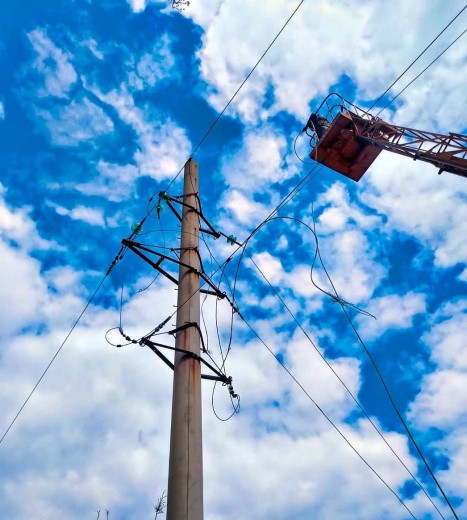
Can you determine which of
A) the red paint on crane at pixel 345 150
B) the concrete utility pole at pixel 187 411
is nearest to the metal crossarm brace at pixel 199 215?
the concrete utility pole at pixel 187 411

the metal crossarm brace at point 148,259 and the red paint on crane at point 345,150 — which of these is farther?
the red paint on crane at point 345,150

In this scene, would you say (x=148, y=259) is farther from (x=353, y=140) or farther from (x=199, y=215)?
(x=353, y=140)

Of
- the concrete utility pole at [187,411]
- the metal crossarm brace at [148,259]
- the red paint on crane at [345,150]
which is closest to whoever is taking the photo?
the concrete utility pole at [187,411]

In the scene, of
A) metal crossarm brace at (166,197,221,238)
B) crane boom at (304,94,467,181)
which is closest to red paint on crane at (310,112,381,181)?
crane boom at (304,94,467,181)

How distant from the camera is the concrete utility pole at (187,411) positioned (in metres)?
4.85

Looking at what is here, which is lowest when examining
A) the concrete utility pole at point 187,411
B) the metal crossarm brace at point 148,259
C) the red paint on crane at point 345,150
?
the concrete utility pole at point 187,411

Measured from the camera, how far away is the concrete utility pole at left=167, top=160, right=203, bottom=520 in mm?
4848

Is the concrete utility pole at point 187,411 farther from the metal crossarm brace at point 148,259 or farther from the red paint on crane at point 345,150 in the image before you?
the red paint on crane at point 345,150

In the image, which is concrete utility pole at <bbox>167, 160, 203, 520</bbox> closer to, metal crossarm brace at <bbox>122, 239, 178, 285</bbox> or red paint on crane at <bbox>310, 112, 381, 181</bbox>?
metal crossarm brace at <bbox>122, 239, 178, 285</bbox>

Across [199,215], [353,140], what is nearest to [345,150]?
[353,140]

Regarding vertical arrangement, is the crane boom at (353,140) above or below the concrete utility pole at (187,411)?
above

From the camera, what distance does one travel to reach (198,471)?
16.9 ft

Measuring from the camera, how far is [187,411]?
18.0 ft

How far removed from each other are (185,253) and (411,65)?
5005 mm
